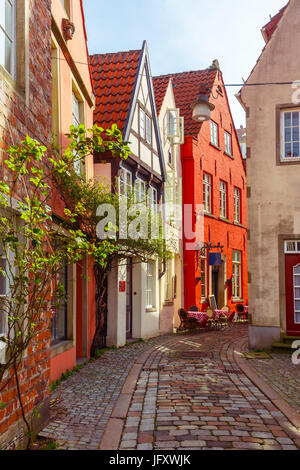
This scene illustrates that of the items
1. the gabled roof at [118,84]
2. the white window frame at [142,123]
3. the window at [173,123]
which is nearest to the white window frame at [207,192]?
the window at [173,123]

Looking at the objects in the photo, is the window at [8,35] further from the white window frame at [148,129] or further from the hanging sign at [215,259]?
the hanging sign at [215,259]

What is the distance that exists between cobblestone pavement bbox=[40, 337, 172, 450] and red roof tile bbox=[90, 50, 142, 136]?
20.4ft

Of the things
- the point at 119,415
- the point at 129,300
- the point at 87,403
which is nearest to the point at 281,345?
the point at 129,300

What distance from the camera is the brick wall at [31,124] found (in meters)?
4.56

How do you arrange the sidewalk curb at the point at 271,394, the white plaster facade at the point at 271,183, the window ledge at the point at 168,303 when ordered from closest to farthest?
the sidewalk curb at the point at 271,394
the white plaster facade at the point at 271,183
the window ledge at the point at 168,303

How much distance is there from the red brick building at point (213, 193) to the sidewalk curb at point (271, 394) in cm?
955

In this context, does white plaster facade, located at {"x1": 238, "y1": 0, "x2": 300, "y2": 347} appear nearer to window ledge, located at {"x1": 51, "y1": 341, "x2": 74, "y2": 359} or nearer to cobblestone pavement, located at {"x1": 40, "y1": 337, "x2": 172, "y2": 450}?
cobblestone pavement, located at {"x1": 40, "y1": 337, "x2": 172, "y2": 450}

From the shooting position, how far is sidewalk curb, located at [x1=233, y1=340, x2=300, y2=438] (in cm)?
616

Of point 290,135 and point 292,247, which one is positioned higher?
point 290,135

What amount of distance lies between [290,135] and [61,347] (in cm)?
813

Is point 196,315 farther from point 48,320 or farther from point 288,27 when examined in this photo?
point 48,320

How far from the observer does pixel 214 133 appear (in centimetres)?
2286

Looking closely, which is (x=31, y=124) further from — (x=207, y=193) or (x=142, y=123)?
(x=207, y=193)

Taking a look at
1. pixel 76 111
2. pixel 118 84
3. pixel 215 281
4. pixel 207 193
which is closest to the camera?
pixel 76 111
